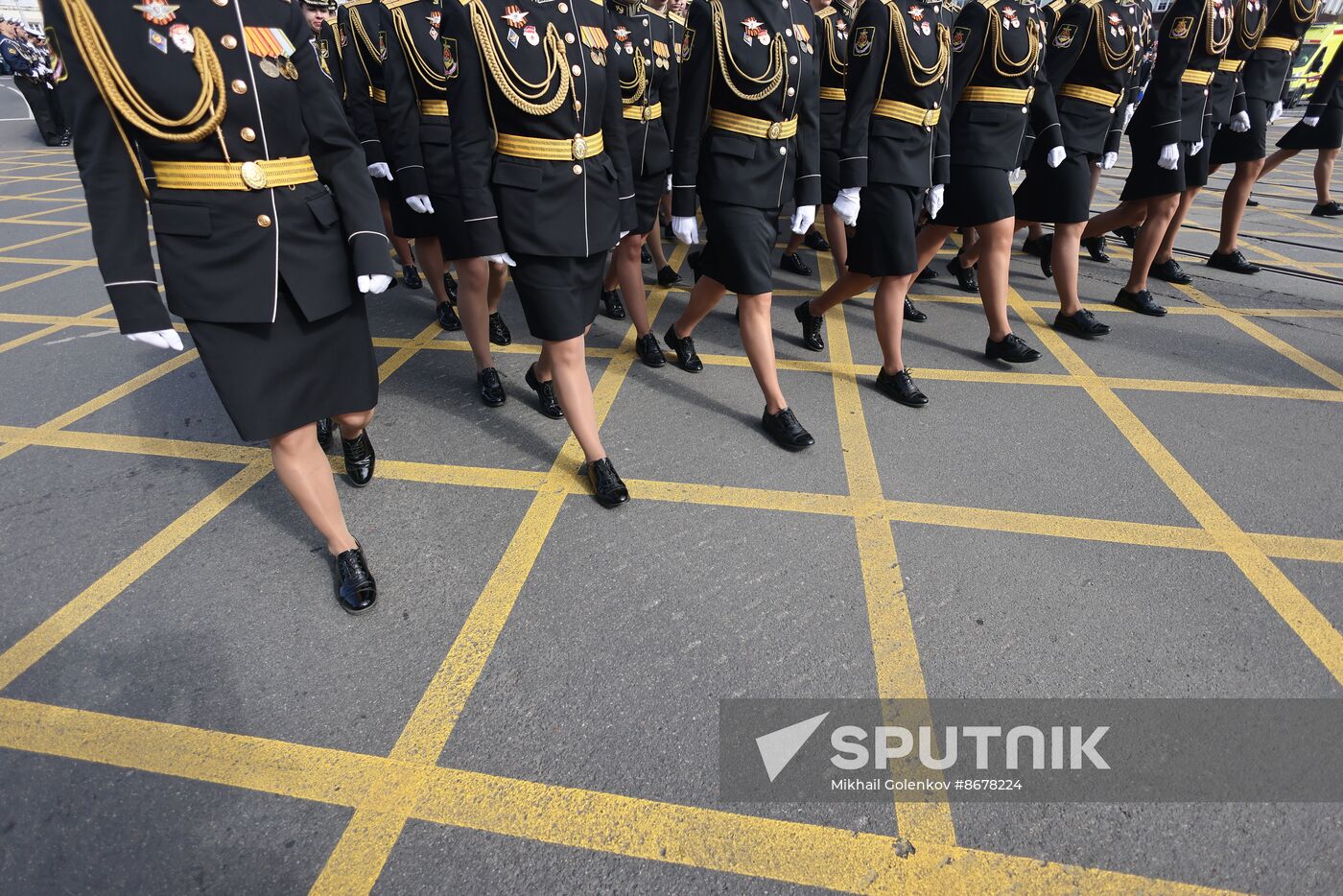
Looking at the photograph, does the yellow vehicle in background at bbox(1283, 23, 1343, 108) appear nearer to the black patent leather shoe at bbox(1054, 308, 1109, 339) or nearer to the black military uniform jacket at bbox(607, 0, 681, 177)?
the black patent leather shoe at bbox(1054, 308, 1109, 339)

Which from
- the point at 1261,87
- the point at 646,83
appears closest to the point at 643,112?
the point at 646,83

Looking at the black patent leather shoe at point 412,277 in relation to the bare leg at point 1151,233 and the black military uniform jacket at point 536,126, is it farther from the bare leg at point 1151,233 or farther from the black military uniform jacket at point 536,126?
the bare leg at point 1151,233

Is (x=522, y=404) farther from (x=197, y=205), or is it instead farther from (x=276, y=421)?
(x=197, y=205)

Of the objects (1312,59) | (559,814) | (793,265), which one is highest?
(1312,59)

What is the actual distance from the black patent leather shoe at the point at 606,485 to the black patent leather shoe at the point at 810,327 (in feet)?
6.85

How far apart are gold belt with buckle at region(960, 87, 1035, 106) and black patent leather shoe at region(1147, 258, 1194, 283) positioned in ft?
9.57

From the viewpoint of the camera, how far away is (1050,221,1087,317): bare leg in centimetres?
428

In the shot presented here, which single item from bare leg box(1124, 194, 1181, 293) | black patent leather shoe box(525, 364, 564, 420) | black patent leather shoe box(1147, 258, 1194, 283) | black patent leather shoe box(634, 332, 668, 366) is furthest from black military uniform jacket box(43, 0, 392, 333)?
black patent leather shoe box(1147, 258, 1194, 283)

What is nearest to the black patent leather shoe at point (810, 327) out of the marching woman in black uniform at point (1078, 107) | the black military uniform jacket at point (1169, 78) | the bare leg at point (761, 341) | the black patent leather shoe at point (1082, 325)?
the bare leg at point (761, 341)

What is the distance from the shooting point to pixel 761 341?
126 inches

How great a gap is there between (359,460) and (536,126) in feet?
5.12

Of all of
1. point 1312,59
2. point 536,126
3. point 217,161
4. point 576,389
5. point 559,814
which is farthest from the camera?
point 1312,59

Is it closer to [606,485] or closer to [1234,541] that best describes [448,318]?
[606,485]

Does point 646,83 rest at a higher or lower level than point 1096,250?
higher
